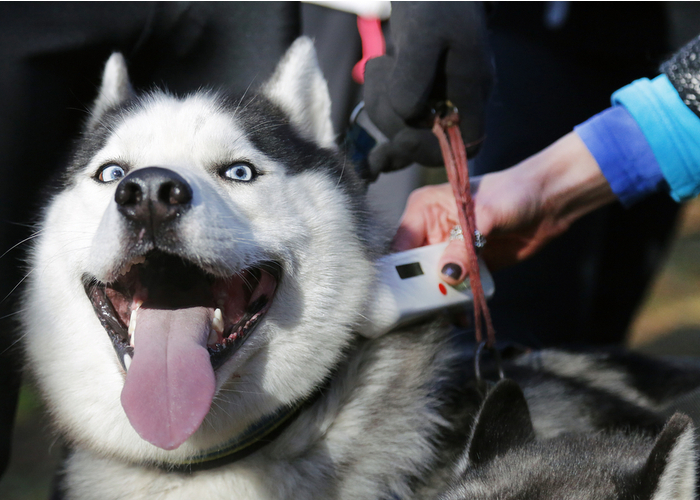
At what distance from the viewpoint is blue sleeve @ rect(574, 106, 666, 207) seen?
6.42 ft

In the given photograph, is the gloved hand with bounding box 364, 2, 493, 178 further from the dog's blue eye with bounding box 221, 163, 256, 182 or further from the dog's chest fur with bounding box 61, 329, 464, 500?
the dog's chest fur with bounding box 61, 329, 464, 500

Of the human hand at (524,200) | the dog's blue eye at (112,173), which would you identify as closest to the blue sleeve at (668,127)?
the human hand at (524,200)

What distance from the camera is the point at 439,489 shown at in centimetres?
160

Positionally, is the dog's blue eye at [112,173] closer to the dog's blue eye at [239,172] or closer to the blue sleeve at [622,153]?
the dog's blue eye at [239,172]

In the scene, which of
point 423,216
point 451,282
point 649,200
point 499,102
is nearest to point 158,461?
point 451,282

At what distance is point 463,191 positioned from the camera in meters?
1.89

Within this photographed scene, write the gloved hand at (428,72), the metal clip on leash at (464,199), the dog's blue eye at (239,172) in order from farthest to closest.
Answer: the gloved hand at (428,72) < the metal clip on leash at (464,199) < the dog's blue eye at (239,172)

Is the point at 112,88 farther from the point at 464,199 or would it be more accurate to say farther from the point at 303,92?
the point at 464,199

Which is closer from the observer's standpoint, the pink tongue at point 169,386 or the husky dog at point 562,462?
the husky dog at point 562,462

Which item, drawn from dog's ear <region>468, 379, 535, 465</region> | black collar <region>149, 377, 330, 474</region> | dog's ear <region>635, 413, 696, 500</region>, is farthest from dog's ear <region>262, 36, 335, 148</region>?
dog's ear <region>635, 413, 696, 500</region>

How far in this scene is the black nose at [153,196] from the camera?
1319 mm

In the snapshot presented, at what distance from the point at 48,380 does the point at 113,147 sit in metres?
0.73

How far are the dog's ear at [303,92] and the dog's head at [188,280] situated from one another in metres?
0.26

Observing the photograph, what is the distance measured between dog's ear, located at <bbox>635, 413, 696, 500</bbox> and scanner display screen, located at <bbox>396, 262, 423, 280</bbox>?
0.88 metres
